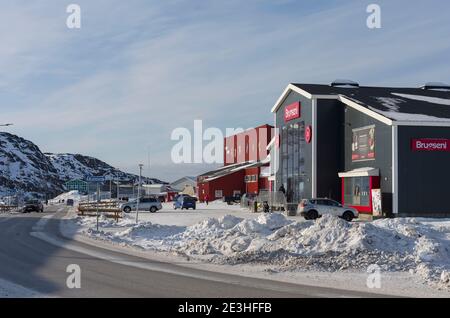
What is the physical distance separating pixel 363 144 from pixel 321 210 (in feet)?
23.9

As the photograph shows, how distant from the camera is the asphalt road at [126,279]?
1247 centimetres

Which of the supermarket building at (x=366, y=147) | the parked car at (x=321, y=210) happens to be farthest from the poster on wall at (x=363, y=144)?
the parked car at (x=321, y=210)

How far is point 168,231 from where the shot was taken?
29969 millimetres

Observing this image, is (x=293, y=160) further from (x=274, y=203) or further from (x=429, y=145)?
(x=429, y=145)

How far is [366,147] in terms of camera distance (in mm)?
42750

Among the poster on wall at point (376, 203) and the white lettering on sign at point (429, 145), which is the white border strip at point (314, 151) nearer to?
the poster on wall at point (376, 203)

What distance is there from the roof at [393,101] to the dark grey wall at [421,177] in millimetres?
1111

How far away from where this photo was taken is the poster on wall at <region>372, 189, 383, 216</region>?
39000 millimetres

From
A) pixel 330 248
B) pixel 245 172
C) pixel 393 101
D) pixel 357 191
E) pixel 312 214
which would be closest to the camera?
pixel 330 248

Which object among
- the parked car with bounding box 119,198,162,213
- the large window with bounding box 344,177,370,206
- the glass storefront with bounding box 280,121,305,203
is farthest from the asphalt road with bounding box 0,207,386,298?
the parked car with bounding box 119,198,162,213

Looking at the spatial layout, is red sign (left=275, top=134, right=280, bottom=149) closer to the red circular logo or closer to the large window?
the red circular logo

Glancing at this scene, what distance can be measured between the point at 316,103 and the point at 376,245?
30.0 meters

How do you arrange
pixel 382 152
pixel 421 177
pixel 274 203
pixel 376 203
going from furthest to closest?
pixel 274 203 → pixel 382 152 → pixel 376 203 → pixel 421 177

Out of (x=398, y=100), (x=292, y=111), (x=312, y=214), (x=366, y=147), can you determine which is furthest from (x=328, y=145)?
(x=312, y=214)
